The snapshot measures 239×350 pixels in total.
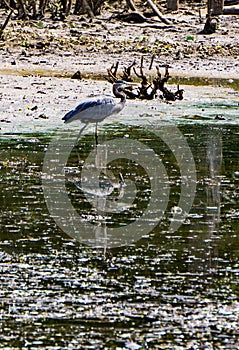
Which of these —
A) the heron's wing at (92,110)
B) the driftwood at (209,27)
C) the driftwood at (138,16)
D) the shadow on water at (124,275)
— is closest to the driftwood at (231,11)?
the driftwood at (138,16)

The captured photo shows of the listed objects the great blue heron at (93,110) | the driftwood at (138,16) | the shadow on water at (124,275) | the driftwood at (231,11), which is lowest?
the driftwood at (138,16)

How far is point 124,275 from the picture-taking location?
6.73 metres

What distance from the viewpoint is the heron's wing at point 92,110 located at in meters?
12.2

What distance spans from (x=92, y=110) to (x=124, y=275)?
18.9 feet

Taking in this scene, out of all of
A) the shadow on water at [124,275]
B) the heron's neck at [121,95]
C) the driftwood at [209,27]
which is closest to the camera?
the shadow on water at [124,275]

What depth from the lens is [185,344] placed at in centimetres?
548

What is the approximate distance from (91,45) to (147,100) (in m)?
6.35

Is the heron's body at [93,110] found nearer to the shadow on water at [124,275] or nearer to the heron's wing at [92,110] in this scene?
the heron's wing at [92,110]

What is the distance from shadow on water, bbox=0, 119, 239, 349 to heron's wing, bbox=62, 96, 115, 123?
220 cm

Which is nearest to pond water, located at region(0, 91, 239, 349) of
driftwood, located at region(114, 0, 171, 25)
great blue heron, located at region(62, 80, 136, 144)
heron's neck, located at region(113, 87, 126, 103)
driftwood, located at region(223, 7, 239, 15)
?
great blue heron, located at region(62, 80, 136, 144)

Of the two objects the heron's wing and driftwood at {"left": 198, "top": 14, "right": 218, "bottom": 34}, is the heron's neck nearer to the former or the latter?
the heron's wing

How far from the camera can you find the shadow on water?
5.65 meters

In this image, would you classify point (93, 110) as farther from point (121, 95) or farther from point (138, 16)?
point (138, 16)

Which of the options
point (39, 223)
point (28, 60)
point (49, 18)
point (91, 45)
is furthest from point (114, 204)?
Result: point (49, 18)
